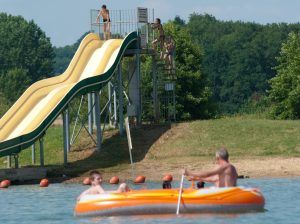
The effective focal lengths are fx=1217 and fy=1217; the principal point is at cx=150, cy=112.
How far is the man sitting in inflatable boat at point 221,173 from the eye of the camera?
108ft

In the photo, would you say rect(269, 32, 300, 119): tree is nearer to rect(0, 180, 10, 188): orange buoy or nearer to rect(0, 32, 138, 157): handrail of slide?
rect(0, 32, 138, 157): handrail of slide

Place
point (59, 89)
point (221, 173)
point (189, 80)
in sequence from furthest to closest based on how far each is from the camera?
point (189, 80) < point (59, 89) < point (221, 173)

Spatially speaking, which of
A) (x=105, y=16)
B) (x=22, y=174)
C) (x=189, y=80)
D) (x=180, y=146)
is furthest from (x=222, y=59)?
(x=22, y=174)

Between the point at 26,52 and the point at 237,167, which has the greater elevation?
the point at 26,52

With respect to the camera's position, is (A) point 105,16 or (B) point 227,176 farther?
(A) point 105,16

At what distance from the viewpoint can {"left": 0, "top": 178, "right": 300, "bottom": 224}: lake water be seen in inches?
1315

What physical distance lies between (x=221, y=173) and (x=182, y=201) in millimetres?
1339

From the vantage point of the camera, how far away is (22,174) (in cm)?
4862

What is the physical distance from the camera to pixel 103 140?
184ft

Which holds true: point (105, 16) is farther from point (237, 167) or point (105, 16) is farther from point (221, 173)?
point (221, 173)

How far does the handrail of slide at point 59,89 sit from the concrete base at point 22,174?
986mm

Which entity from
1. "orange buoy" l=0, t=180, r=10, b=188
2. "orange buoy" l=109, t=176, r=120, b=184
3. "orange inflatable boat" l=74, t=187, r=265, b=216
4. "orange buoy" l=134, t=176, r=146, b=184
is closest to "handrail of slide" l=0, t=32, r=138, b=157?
"orange buoy" l=0, t=180, r=10, b=188

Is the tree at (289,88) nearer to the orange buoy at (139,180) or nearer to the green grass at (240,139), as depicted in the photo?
the green grass at (240,139)

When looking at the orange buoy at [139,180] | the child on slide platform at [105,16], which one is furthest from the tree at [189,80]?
the orange buoy at [139,180]
